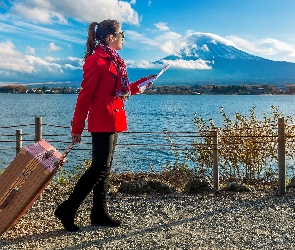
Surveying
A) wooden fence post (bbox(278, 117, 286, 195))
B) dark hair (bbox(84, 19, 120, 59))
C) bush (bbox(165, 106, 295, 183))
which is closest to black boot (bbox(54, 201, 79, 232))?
dark hair (bbox(84, 19, 120, 59))

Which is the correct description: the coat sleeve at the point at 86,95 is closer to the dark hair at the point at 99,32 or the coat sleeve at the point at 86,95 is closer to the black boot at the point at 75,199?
the dark hair at the point at 99,32

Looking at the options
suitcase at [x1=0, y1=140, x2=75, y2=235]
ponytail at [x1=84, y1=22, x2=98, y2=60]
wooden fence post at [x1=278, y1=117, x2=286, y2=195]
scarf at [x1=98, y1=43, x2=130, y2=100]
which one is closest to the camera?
suitcase at [x1=0, y1=140, x2=75, y2=235]

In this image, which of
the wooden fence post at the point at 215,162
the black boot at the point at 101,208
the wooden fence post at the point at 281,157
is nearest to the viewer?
the black boot at the point at 101,208

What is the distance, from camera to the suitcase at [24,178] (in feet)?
13.2

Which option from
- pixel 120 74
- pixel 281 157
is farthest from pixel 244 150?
pixel 120 74

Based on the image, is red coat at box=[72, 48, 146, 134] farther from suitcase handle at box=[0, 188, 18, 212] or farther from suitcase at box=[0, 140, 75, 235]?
suitcase handle at box=[0, 188, 18, 212]

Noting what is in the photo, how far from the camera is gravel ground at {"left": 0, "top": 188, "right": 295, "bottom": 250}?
13.6 feet

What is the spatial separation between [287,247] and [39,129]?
13.2ft

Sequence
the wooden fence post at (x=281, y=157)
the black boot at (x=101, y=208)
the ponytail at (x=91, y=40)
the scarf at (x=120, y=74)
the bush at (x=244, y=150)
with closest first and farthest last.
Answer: the scarf at (x=120, y=74), the ponytail at (x=91, y=40), the black boot at (x=101, y=208), the wooden fence post at (x=281, y=157), the bush at (x=244, y=150)

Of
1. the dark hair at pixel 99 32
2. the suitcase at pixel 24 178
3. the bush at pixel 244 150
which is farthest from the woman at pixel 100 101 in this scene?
the bush at pixel 244 150

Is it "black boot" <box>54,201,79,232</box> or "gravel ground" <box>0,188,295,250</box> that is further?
"black boot" <box>54,201,79,232</box>

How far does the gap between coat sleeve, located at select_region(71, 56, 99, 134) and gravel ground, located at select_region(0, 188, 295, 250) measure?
1.10m

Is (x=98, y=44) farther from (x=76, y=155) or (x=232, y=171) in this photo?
(x=76, y=155)

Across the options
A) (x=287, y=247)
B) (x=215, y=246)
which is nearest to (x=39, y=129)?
(x=215, y=246)
